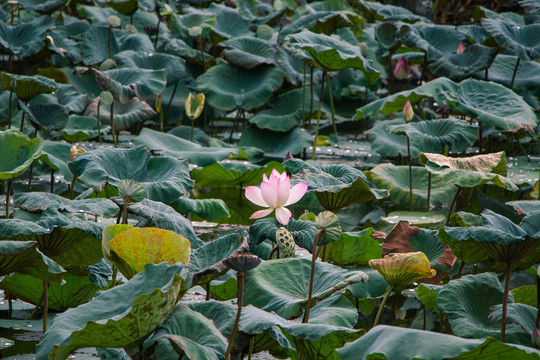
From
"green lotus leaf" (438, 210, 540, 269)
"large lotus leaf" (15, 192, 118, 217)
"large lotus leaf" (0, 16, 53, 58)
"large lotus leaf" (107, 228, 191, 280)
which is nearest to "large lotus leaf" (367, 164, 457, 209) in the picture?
"green lotus leaf" (438, 210, 540, 269)

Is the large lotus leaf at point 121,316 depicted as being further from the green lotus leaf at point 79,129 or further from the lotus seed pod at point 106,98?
the green lotus leaf at point 79,129

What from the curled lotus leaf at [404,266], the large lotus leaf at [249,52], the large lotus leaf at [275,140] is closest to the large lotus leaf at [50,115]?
the large lotus leaf at [275,140]

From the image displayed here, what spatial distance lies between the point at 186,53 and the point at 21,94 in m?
1.93

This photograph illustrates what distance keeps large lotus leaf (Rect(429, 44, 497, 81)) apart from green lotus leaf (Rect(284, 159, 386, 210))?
2264 mm

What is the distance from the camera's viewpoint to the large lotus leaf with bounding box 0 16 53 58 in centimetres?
440

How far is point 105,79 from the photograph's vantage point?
3254mm

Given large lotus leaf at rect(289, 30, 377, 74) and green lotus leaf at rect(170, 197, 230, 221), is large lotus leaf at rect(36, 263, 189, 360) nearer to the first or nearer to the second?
green lotus leaf at rect(170, 197, 230, 221)

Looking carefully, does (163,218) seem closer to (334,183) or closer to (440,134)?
(334,183)

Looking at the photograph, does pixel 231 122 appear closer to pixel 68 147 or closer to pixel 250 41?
pixel 250 41

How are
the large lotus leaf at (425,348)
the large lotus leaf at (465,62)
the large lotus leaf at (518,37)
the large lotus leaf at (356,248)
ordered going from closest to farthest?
1. the large lotus leaf at (425,348)
2. the large lotus leaf at (356,248)
3. the large lotus leaf at (518,37)
4. the large lotus leaf at (465,62)

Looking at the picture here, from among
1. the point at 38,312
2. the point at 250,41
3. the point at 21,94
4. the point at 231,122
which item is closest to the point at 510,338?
the point at 38,312

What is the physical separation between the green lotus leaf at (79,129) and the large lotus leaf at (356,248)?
2015 mm

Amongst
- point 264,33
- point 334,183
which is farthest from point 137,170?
point 264,33

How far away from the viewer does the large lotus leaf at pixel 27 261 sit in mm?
1356
